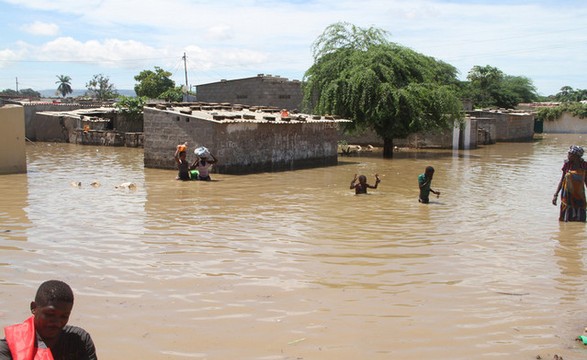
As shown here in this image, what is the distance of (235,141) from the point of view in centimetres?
1998

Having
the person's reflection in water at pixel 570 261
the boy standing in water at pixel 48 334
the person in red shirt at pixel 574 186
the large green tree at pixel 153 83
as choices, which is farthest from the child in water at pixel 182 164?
the large green tree at pixel 153 83

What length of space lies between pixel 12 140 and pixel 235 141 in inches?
259

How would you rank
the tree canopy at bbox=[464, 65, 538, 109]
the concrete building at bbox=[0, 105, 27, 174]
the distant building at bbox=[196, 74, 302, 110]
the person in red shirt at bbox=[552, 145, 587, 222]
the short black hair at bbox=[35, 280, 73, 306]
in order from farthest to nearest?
the tree canopy at bbox=[464, 65, 538, 109] → the distant building at bbox=[196, 74, 302, 110] → the concrete building at bbox=[0, 105, 27, 174] → the person in red shirt at bbox=[552, 145, 587, 222] → the short black hair at bbox=[35, 280, 73, 306]

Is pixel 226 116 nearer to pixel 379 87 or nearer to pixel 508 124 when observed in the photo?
pixel 379 87

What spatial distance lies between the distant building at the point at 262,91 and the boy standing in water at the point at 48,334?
110 ft

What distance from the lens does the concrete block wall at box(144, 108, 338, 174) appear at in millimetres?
19656

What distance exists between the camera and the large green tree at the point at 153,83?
186 ft

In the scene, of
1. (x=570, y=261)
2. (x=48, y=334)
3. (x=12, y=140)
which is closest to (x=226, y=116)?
(x=12, y=140)

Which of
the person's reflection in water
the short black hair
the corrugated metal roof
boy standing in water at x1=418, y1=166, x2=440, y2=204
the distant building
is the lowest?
the person's reflection in water

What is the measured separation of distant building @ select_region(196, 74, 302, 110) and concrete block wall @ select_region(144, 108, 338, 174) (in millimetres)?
13236

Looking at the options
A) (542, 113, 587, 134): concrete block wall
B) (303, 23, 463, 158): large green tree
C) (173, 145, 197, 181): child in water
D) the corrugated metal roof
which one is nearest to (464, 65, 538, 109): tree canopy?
(542, 113, 587, 134): concrete block wall

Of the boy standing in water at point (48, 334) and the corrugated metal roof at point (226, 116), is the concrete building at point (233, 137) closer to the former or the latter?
the corrugated metal roof at point (226, 116)

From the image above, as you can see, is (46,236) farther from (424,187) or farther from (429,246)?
(424,187)

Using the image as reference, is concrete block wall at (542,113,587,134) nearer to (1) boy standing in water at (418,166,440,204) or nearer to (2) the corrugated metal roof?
(2) the corrugated metal roof
